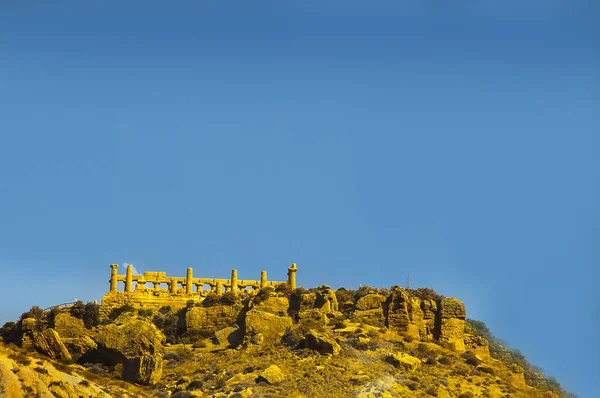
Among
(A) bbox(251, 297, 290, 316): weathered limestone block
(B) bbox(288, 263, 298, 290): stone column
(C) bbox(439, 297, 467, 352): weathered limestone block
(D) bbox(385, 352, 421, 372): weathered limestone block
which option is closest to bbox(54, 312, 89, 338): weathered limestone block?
(A) bbox(251, 297, 290, 316): weathered limestone block

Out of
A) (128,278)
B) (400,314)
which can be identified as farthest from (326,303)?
(128,278)

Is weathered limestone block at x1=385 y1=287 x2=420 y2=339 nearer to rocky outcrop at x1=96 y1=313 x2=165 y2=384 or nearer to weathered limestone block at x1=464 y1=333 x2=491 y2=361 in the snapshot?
weathered limestone block at x1=464 y1=333 x2=491 y2=361

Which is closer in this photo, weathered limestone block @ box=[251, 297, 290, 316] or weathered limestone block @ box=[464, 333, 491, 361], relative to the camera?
weathered limestone block @ box=[464, 333, 491, 361]

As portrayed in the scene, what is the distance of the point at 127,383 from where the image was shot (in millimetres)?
44094

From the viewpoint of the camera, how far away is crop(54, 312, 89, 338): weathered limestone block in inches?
2018

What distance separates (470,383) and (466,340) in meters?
10.1

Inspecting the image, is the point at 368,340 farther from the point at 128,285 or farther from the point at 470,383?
the point at 128,285

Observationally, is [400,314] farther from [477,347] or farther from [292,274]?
[292,274]

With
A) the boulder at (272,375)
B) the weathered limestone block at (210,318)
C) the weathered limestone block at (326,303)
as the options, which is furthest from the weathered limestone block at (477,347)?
the weathered limestone block at (210,318)

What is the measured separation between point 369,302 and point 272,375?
62.6ft

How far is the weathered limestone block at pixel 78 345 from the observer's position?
4719cm

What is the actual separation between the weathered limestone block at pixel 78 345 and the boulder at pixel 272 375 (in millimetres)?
11431

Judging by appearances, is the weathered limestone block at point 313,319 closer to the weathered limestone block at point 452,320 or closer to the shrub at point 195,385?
the weathered limestone block at point 452,320

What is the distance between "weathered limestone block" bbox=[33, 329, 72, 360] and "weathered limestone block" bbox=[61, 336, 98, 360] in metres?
1.07
